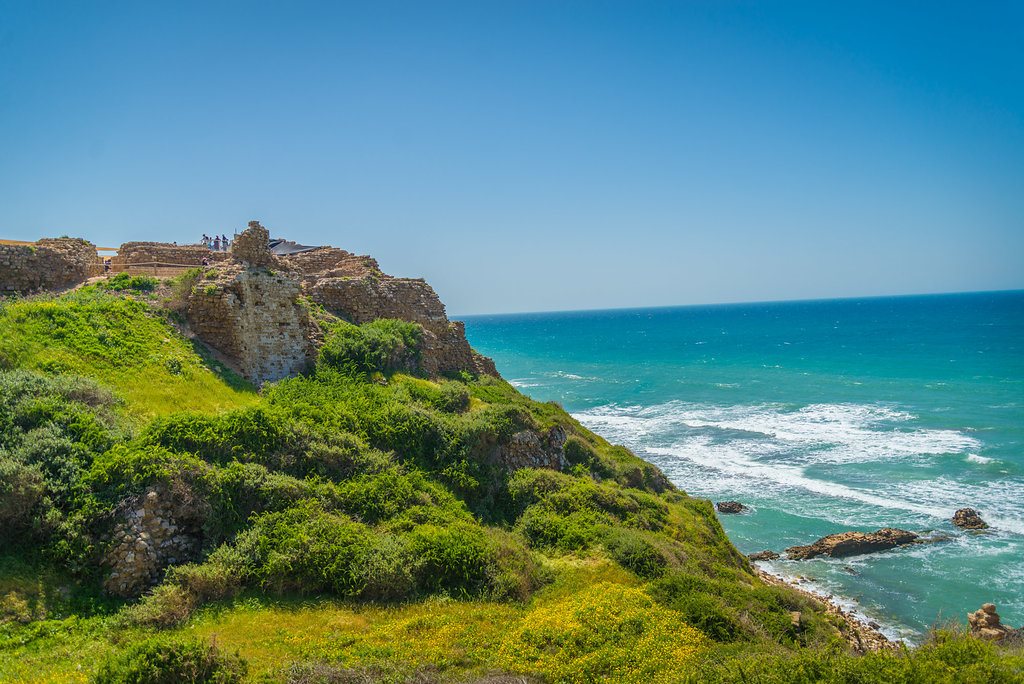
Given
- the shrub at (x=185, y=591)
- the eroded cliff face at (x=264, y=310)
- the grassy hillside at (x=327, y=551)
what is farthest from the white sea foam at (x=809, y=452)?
the shrub at (x=185, y=591)

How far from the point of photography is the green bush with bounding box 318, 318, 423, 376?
18.8 m

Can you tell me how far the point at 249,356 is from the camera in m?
18.0

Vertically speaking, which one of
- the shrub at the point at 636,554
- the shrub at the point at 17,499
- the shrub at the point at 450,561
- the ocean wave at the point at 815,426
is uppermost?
the shrub at the point at 17,499

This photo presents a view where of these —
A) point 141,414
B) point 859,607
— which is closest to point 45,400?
point 141,414

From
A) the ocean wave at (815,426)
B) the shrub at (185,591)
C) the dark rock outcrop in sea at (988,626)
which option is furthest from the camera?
the ocean wave at (815,426)

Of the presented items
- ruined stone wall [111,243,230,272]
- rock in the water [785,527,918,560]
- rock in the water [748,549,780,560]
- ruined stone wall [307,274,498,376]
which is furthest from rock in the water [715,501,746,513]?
ruined stone wall [111,243,230,272]

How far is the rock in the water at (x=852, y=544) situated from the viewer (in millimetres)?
23672

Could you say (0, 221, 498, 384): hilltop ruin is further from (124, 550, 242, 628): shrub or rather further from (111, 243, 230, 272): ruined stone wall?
(124, 550, 242, 628): shrub

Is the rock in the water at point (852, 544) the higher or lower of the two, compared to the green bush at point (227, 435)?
lower

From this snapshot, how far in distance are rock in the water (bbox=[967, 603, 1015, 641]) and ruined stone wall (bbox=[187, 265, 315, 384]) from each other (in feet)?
68.1

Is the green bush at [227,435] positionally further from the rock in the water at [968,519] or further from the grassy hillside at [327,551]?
the rock in the water at [968,519]

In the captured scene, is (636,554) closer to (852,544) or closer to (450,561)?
(450,561)

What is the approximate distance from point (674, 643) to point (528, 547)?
202 inches

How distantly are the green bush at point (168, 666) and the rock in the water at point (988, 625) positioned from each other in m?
18.4
